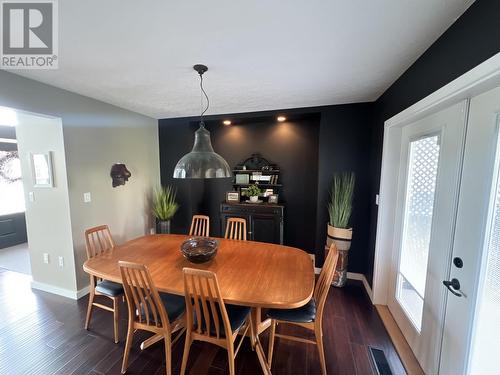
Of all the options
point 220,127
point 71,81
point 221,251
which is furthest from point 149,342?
point 220,127

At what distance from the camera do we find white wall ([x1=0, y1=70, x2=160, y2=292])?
7.18 ft

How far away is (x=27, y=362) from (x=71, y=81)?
2590mm

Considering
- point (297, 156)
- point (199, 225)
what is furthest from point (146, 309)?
point (297, 156)

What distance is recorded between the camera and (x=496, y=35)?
0.97 metres

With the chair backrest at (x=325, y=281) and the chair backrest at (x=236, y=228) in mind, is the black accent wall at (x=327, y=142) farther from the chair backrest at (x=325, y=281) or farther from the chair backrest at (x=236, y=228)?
the chair backrest at (x=325, y=281)

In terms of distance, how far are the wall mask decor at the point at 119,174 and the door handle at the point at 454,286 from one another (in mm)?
3679

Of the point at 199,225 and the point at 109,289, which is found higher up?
the point at 199,225

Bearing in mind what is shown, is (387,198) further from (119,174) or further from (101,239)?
(119,174)

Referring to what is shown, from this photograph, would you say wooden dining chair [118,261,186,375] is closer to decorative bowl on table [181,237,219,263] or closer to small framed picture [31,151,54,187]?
decorative bowl on table [181,237,219,263]

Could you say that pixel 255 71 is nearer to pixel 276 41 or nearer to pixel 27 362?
pixel 276 41

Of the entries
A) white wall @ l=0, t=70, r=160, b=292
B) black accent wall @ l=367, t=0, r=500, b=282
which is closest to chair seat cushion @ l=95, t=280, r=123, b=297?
white wall @ l=0, t=70, r=160, b=292

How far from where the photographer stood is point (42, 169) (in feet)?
8.30

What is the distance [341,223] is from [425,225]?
1.07 meters

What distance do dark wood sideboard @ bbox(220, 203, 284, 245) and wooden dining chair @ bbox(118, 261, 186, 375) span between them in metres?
1.81
